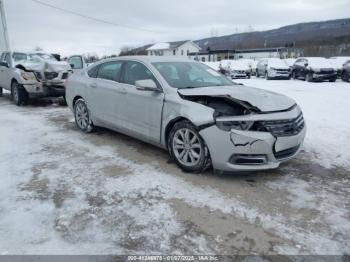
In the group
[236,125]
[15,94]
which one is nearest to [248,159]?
[236,125]

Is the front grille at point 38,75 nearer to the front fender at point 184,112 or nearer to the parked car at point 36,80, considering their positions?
the parked car at point 36,80

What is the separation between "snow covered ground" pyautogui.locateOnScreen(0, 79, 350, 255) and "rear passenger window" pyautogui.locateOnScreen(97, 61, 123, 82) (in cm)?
125

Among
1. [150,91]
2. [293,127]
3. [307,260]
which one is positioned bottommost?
[307,260]

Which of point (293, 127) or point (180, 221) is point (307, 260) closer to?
point (180, 221)

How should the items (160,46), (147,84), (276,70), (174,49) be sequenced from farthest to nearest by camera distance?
(160,46)
(174,49)
(276,70)
(147,84)

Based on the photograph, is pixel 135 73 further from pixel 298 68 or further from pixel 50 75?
pixel 298 68

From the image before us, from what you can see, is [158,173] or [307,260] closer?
[307,260]

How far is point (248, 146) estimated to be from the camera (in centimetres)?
402

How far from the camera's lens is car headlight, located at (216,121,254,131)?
4.06 metres

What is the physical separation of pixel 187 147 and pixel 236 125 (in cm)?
80

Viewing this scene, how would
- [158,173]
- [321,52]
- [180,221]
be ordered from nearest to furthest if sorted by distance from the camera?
[180,221]
[158,173]
[321,52]

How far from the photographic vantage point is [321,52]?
42250 millimetres

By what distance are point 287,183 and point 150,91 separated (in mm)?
2372

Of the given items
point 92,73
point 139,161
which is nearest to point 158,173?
point 139,161
